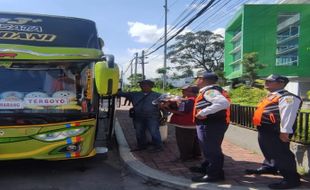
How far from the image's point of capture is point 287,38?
6041cm

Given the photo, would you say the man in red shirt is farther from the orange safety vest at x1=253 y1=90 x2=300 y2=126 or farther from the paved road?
the orange safety vest at x1=253 y1=90 x2=300 y2=126

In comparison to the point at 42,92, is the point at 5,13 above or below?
above

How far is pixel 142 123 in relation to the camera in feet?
30.2

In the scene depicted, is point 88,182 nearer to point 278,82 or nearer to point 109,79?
point 109,79

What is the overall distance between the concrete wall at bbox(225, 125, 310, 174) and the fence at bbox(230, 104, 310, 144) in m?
0.13

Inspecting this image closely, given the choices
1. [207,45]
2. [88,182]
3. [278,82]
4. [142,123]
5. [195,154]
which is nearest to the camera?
[278,82]

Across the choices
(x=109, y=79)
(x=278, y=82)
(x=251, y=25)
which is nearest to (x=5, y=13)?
(x=109, y=79)

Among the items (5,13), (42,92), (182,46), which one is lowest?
(42,92)

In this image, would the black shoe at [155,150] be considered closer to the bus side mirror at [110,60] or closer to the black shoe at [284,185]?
the bus side mirror at [110,60]

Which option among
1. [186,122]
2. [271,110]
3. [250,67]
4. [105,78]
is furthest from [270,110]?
[250,67]

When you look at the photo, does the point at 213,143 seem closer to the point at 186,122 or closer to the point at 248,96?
the point at 186,122

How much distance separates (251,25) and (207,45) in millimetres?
26511

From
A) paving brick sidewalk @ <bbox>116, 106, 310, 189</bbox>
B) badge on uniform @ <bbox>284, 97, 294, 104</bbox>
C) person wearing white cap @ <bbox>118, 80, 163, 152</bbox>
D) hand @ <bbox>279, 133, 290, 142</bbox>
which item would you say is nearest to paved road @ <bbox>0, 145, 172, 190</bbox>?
paving brick sidewalk @ <bbox>116, 106, 310, 189</bbox>

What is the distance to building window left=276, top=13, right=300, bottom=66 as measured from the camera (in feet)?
190
